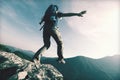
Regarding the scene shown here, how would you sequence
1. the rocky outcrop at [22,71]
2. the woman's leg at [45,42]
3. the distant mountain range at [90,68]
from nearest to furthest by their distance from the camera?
the rocky outcrop at [22,71], the woman's leg at [45,42], the distant mountain range at [90,68]

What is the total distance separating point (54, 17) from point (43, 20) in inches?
27.5

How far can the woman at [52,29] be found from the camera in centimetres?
870

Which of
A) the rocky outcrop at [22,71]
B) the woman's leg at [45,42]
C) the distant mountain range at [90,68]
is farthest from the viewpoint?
the distant mountain range at [90,68]

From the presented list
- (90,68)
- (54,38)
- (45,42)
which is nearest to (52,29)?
(54,38)

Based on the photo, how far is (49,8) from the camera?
9062mm

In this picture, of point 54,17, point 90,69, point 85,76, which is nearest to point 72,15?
point 54,17

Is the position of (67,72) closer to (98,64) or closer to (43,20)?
(98,64)

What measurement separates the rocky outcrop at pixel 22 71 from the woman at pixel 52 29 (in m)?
1.00

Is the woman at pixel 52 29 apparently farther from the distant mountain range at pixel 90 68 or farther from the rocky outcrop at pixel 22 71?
the distant mountain range at pixel 90 68

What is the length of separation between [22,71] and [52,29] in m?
2.37

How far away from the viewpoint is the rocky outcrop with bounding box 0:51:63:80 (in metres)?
7.11

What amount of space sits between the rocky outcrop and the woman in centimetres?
100

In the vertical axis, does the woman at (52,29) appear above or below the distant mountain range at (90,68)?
above

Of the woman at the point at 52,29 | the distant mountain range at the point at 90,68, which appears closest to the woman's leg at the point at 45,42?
the woman at the point at 52,29
